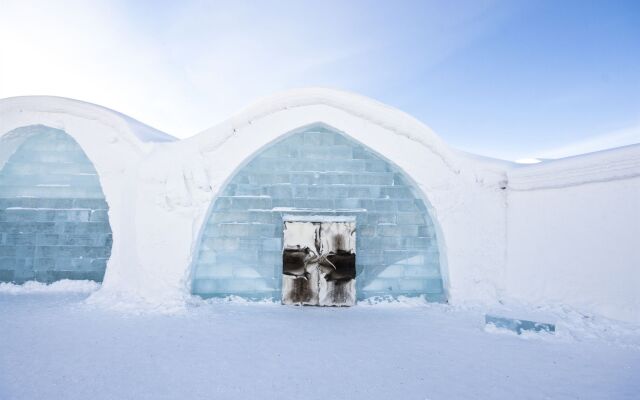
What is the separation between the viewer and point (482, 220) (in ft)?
18.9

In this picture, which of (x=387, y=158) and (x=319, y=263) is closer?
(x=319, y=263)

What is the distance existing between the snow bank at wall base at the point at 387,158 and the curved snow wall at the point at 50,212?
394 millimetres

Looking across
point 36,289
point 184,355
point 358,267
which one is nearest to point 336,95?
point 358,267

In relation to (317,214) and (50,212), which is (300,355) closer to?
(317,214)

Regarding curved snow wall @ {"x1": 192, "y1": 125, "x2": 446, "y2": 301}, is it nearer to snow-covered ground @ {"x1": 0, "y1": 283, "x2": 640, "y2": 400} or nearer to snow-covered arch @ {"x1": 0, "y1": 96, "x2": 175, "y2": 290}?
snow-covered ground @ {"x1": 0, "y1": 283, "x2": 640, "y2": 400}

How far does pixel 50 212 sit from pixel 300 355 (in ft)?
18.9

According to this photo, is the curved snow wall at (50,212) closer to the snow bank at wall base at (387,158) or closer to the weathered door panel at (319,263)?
the snow bank at wall base at (387,158)

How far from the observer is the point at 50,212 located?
6039mm

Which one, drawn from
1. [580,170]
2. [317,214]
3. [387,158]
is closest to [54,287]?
[317,214]

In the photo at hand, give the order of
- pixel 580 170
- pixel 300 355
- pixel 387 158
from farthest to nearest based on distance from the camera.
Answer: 1. pixel 387 158
2. pixel 580 170
3. pixel 300 355

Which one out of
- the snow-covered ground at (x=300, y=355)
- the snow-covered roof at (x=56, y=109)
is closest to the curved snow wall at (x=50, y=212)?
the snow-covered roof at (x=56, y=109)

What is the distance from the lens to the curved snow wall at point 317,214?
5637 mm

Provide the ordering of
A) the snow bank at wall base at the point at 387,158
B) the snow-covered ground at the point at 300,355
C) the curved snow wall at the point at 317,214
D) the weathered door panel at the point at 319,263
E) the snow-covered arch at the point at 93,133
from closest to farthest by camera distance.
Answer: the snow-covered ground at the point at 300,355 < the snow bank at wall base at the point at 387,158 < the weathered door panel at the point at 319,263 < the curved snow wall at the point at 317,214 < the snow-covered arch at the point at 93,133

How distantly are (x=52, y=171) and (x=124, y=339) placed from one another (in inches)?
169
